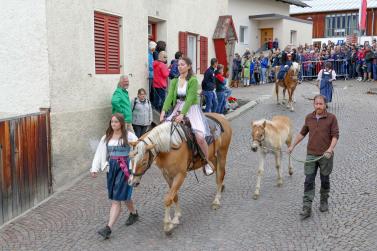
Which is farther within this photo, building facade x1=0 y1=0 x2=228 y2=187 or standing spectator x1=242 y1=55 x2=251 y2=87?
standing spectator x1=242 y1=55 x2=251 y2=87

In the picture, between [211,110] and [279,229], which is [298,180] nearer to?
[279,229]

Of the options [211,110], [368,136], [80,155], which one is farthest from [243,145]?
[80,155]

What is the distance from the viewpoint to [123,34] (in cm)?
1102

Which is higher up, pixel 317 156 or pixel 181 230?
pixel 317 156

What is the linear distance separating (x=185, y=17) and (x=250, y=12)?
17.3 m

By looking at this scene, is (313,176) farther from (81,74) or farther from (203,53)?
(203,53)

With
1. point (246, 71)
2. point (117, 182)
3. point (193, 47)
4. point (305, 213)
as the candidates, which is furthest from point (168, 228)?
point (246, 71)

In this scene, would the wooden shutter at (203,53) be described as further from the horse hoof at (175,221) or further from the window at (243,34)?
the window at (243,34)

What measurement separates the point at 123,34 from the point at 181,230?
6124 millimetres

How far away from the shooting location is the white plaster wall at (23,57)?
8.45 metres

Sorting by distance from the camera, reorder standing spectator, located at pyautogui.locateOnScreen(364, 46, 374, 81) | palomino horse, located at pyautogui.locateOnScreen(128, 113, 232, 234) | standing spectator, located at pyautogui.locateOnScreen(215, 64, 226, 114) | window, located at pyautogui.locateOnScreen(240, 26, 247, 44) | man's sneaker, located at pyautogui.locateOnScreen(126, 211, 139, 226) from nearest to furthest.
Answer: palomino horse, located at pyautogui.locateOnScreen(128, 113, 232, 234) < man's sneaker, located at pyautogui.locateOnScreen(126, 211, 139, 226) < standing spectator, located at pyautogui.locateOnScreen(215, 64, 226, 114) < standing spectator, located at pyautogui.locateOnScreen(364, 46, 374, 81) < window, located at pyautogui.locateOnScreen(240, 26, 247, 44)

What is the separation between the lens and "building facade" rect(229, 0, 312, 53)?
2986 centimetres

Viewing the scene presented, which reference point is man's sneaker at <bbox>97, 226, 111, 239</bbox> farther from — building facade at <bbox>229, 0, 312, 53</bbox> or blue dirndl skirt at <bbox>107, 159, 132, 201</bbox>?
building facade at <bbox>229, 0, 312, 53</bbox>

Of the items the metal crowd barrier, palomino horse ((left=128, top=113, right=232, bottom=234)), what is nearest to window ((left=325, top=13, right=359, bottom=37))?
the metal crowd barrier
